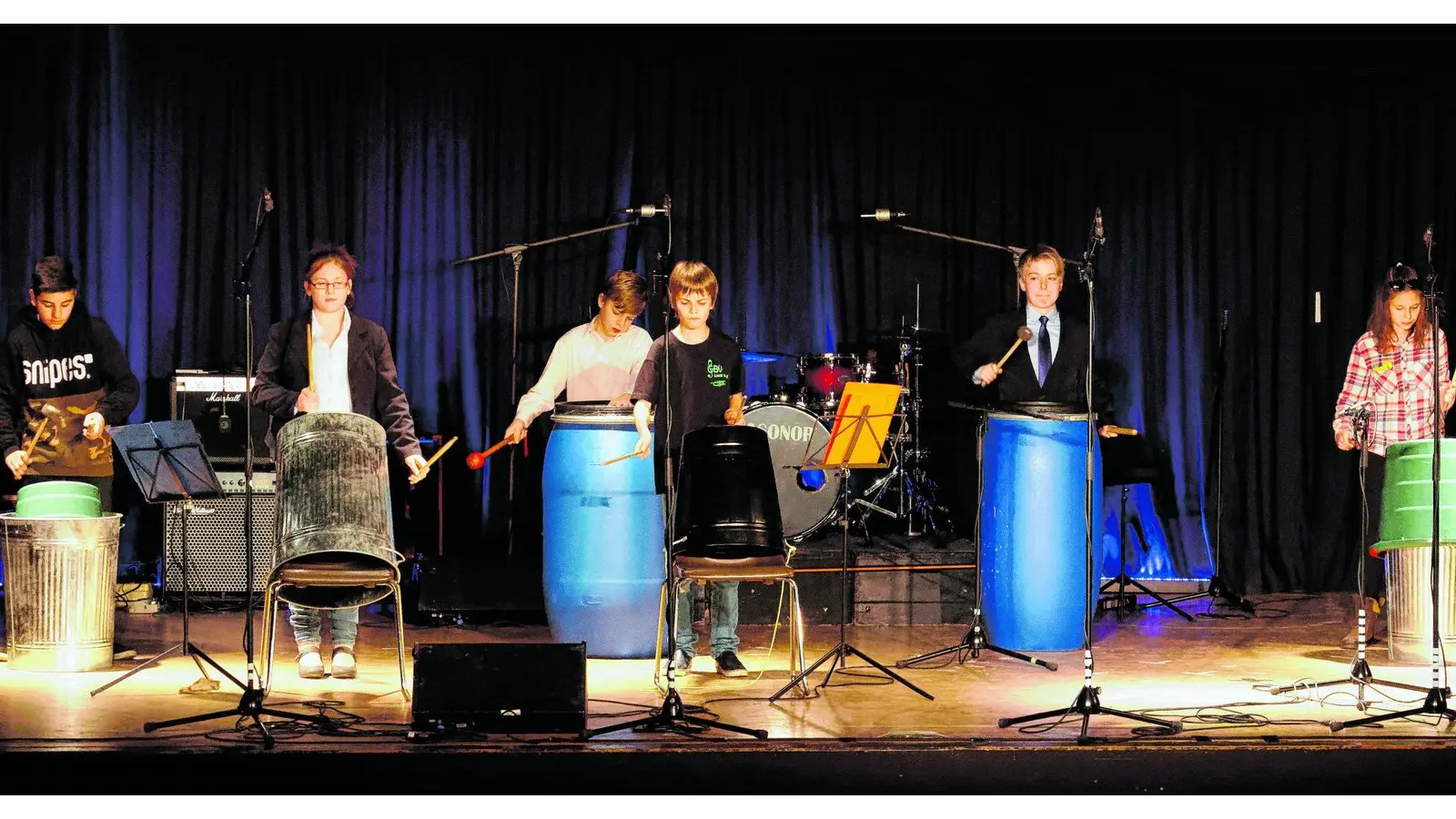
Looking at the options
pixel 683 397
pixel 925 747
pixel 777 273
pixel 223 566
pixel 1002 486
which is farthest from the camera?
pixel 777 273

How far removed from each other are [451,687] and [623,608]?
166 cm

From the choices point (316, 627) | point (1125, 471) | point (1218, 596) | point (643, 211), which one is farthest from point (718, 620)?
point (1218, 596)

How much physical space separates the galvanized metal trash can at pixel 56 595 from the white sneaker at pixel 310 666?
0.82m

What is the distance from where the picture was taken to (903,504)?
8.19 m

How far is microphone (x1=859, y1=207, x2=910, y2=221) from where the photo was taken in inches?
329

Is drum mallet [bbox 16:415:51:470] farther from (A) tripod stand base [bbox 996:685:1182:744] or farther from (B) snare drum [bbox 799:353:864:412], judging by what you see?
(A) tripod stand base [bbox 996:685:1182:744]

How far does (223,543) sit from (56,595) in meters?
1.87

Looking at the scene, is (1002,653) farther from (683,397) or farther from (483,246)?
(483,246)

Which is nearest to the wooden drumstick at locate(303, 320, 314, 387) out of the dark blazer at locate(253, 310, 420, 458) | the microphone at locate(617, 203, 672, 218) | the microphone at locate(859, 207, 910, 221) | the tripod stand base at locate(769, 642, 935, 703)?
the dark blazer at locate(253, 310, 420, 458)

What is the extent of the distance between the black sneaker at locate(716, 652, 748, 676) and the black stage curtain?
225cm

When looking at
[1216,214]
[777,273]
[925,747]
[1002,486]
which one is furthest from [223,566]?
[1216,214]

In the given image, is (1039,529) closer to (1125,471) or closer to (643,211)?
(1125,471)

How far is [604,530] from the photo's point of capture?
6.45 meters

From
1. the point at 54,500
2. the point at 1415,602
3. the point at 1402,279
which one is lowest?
the point at 1415,602
